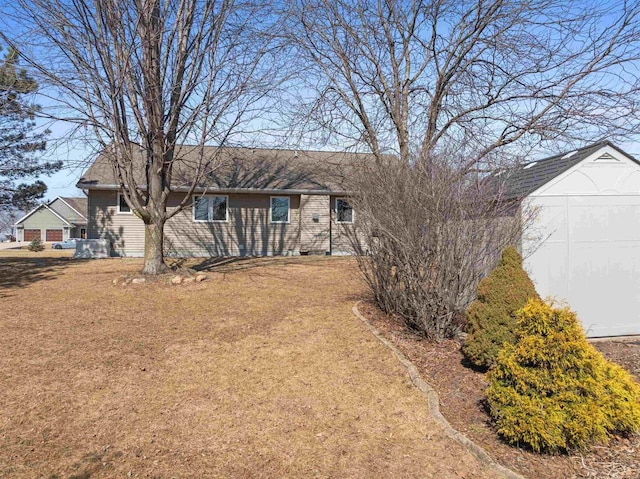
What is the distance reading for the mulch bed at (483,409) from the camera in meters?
3.37

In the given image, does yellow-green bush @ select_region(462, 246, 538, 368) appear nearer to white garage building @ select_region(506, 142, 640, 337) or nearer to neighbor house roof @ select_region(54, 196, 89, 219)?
white garage building @ select_region(506, 142, 640, 337)

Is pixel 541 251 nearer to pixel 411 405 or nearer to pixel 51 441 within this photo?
pixel 411 405

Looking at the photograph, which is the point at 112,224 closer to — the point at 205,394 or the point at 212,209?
the point at 212,209

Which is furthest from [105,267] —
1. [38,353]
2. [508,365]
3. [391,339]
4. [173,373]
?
[508,365]

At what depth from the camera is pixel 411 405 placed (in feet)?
14.6

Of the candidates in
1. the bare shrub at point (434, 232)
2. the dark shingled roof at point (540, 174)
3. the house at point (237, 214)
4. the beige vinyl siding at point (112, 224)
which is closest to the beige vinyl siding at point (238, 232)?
the house at point (237, 214)

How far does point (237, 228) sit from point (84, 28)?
897 centimetres

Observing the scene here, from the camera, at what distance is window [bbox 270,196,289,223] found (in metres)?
17.5

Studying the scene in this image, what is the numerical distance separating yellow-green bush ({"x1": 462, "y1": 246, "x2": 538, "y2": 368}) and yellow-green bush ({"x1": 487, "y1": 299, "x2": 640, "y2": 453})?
3.99ft

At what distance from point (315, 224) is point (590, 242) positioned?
37.9ft

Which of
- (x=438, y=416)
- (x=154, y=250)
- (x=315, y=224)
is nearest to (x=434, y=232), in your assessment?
(x=438, y=416)

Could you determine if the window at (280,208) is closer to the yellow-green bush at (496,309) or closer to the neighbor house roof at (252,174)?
the neighbor house roof at (252,174)

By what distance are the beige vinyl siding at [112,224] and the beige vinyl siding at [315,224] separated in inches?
240

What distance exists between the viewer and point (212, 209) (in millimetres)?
16922
